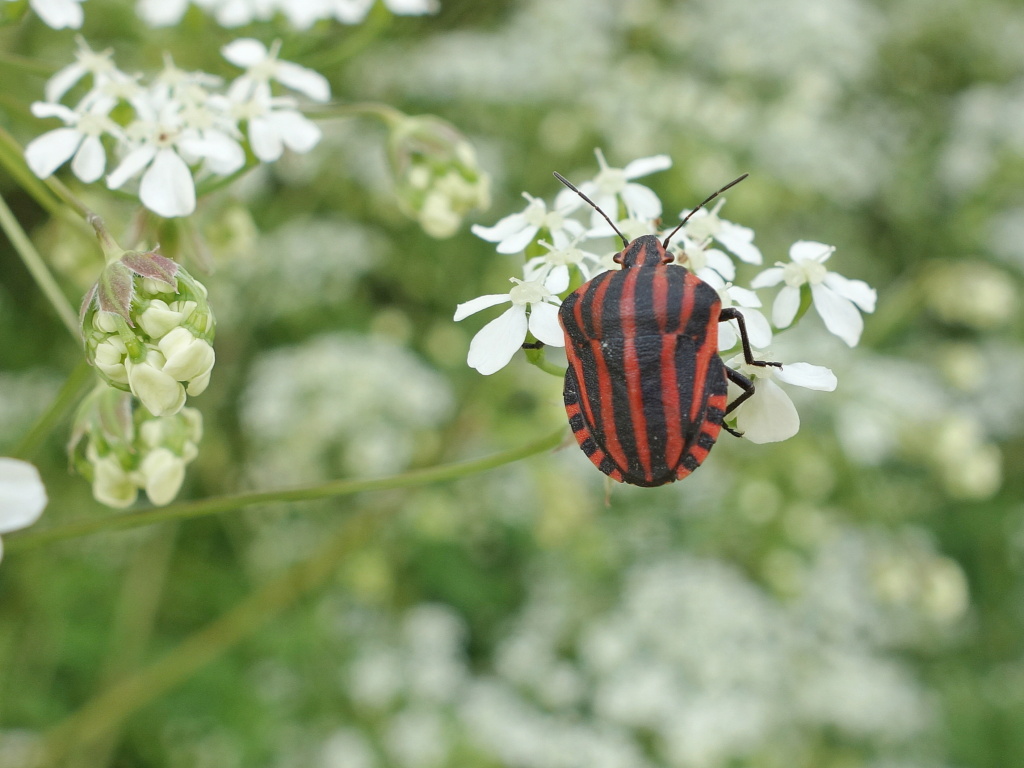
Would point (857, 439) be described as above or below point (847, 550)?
above

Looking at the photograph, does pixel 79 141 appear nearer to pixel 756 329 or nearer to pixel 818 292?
pixel 756 329

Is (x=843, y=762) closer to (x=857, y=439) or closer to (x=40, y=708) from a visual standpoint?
(x=857, y=439)

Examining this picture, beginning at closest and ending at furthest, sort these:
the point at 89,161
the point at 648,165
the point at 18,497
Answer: the point at 18,497 → the point at 89,161 → the point at 648,165

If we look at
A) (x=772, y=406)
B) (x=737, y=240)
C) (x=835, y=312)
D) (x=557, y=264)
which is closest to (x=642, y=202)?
(x=737, y=240)

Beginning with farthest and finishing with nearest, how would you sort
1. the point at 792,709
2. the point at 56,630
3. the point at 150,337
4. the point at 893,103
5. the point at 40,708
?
the point at 893,103
the point at 792,709
the point at 56,630
the point at 40,708
the point at 150,337

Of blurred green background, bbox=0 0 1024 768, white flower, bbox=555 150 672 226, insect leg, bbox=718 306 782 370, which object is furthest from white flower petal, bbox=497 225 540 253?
blurred green background, bbox=0 0 1024 768

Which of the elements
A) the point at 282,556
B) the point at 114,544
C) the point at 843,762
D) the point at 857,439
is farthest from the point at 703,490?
the point at 114,544
